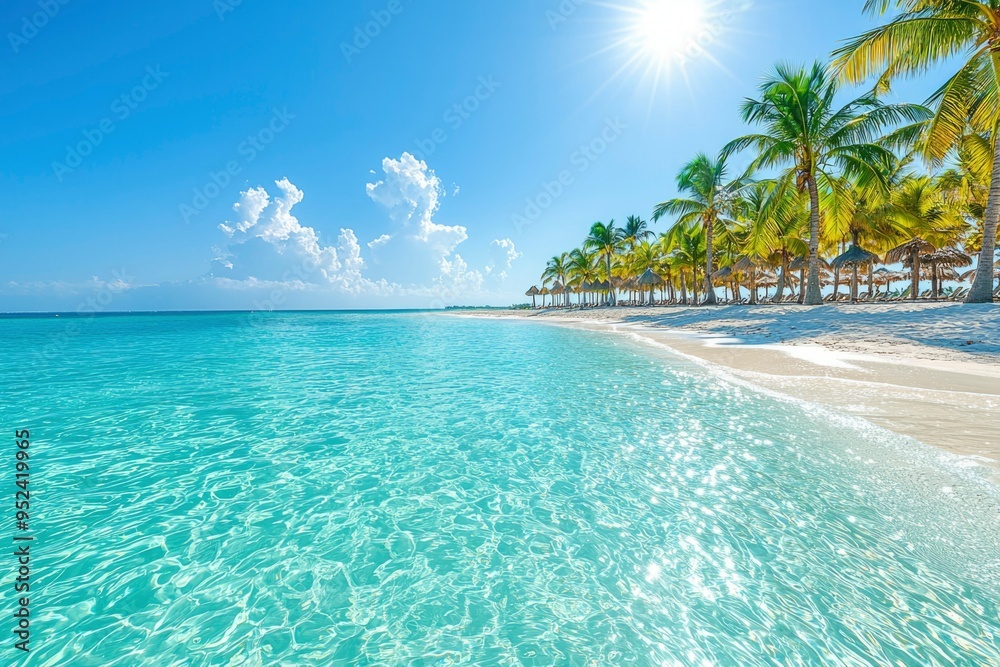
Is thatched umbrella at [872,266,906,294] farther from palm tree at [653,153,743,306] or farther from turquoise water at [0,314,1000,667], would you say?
turquoise water at [0,314,1000,667]

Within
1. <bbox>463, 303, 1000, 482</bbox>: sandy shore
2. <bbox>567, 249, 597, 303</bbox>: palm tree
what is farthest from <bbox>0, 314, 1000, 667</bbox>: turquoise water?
<bbox>567, 249, 597, 303</bbox>: palm tree

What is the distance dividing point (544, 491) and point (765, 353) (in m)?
11.0

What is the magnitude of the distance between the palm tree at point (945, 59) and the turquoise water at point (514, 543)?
15009 millimetres

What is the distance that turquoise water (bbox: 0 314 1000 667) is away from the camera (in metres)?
2.26

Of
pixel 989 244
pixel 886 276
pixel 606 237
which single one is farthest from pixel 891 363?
pixel 886 276

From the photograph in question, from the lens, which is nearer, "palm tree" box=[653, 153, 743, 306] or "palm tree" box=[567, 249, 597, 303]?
"palm tree" box=[653, 153, 743, 306]

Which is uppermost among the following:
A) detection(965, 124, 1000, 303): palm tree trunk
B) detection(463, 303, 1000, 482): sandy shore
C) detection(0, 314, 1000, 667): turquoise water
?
detection(965, 124, 1000, 303): palm tree trunk

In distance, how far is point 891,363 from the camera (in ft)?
28.6

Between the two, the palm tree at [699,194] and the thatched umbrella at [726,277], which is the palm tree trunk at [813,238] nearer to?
the palm tree at [699,194]

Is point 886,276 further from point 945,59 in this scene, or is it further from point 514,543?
point 514,543

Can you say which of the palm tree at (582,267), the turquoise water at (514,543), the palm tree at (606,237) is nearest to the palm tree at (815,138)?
the turquoise water at (514,543)

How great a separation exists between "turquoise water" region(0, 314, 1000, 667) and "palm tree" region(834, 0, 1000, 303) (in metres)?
15.0

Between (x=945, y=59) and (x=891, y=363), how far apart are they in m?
12.2

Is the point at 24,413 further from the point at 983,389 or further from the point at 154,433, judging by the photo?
the point at 983,389
